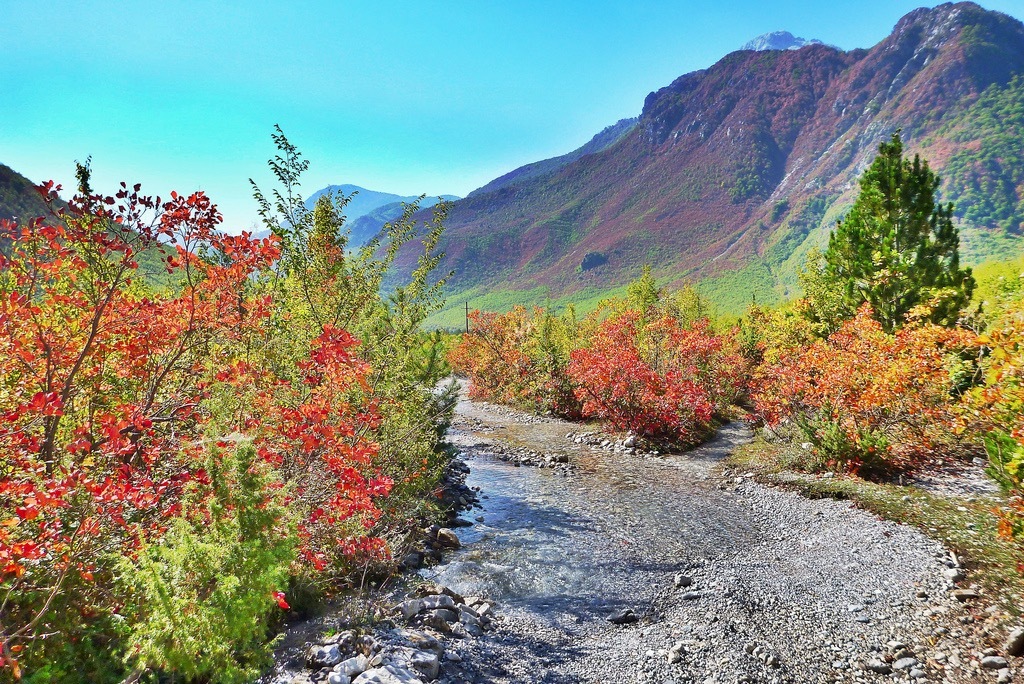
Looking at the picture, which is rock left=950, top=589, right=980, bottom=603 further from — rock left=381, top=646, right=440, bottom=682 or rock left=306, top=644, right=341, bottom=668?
rock left=306, top=644, right=341, bottom=668

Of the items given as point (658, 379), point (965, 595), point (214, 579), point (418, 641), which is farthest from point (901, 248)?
point (214, 579)

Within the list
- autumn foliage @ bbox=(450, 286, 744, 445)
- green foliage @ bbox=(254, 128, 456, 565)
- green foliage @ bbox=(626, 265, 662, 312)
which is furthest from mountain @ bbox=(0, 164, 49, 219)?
green foliage @ bbox=(626, 265, 662, 312)

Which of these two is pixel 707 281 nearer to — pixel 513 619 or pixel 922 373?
pixel 922 373

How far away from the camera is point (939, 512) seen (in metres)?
10.4

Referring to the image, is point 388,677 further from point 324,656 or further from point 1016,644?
point 1016,644

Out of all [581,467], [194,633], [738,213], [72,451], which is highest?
[738,213]

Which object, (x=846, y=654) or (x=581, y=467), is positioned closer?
(x=846, y=654)

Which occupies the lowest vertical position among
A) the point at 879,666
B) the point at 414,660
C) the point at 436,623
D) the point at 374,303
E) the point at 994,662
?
the point at 879,666

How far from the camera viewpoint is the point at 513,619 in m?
7.94

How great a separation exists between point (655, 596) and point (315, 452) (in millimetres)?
6551

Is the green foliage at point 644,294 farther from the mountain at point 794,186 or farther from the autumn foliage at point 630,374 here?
the mountain at point 794,186

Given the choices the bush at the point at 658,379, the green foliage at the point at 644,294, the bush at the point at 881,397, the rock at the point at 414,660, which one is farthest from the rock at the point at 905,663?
the green foliage at the point at 644,294

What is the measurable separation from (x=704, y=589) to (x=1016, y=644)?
399cm

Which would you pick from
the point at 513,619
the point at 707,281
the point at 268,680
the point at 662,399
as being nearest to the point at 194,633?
the point at 268,680
